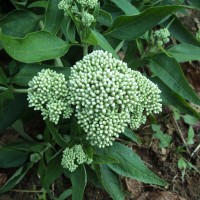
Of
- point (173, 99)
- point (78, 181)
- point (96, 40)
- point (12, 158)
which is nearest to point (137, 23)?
point (96, 40)

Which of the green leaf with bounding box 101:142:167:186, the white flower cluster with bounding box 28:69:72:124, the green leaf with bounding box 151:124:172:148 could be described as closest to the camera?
the white flower cluster with bounding box 28:69:72:124

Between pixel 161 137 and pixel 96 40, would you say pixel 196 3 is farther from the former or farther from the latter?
pixel 96 40

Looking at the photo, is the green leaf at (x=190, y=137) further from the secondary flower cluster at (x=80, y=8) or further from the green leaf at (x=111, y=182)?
the secondary flower cluster at (x=80, y=8)

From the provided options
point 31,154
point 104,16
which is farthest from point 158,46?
point 31,154

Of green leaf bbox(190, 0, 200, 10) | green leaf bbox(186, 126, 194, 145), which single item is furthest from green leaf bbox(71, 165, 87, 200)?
green leaf bbox(190, 0, 200, 10)

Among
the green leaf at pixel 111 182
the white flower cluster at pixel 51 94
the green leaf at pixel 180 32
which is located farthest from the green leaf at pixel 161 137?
the white flower cluster at pixel 51 94

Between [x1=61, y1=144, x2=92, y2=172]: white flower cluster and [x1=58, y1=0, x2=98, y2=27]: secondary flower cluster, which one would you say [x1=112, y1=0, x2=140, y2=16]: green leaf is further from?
[x1=61, y1=144, x2=92, y2=172]: white flower cluster

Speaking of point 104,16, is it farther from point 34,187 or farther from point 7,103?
point 34,187
